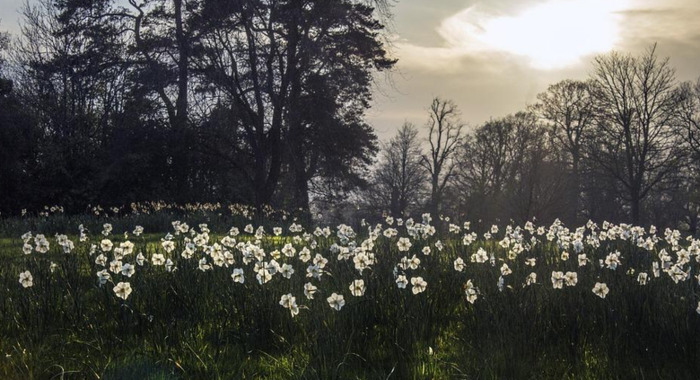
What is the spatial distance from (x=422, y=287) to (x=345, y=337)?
2.33 ft

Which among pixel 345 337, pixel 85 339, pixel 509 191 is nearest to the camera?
pixel 345 337

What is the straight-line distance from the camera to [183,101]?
83.8 feet

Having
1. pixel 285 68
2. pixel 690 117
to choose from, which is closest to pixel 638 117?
pixel 690 117

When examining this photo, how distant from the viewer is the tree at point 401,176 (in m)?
42.1

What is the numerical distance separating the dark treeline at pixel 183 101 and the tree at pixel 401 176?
14.1m

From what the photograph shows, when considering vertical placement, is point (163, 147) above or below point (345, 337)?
above

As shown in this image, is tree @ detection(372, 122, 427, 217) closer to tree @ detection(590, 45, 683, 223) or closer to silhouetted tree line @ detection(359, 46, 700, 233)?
silhouetted tree line @ detection(359, 46, 700, 233)

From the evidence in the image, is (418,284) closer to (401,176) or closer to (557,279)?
(557,279)

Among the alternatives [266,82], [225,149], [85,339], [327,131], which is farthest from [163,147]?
[85,339]

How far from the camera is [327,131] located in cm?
2580

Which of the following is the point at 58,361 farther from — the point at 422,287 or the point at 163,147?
the point at 163,147

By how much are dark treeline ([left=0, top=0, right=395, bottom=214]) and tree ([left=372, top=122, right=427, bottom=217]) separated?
1409cm

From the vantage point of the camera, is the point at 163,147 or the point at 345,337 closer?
the point at 345,337

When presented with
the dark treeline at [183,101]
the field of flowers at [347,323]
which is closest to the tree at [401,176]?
the dark treeline at [183,101]
